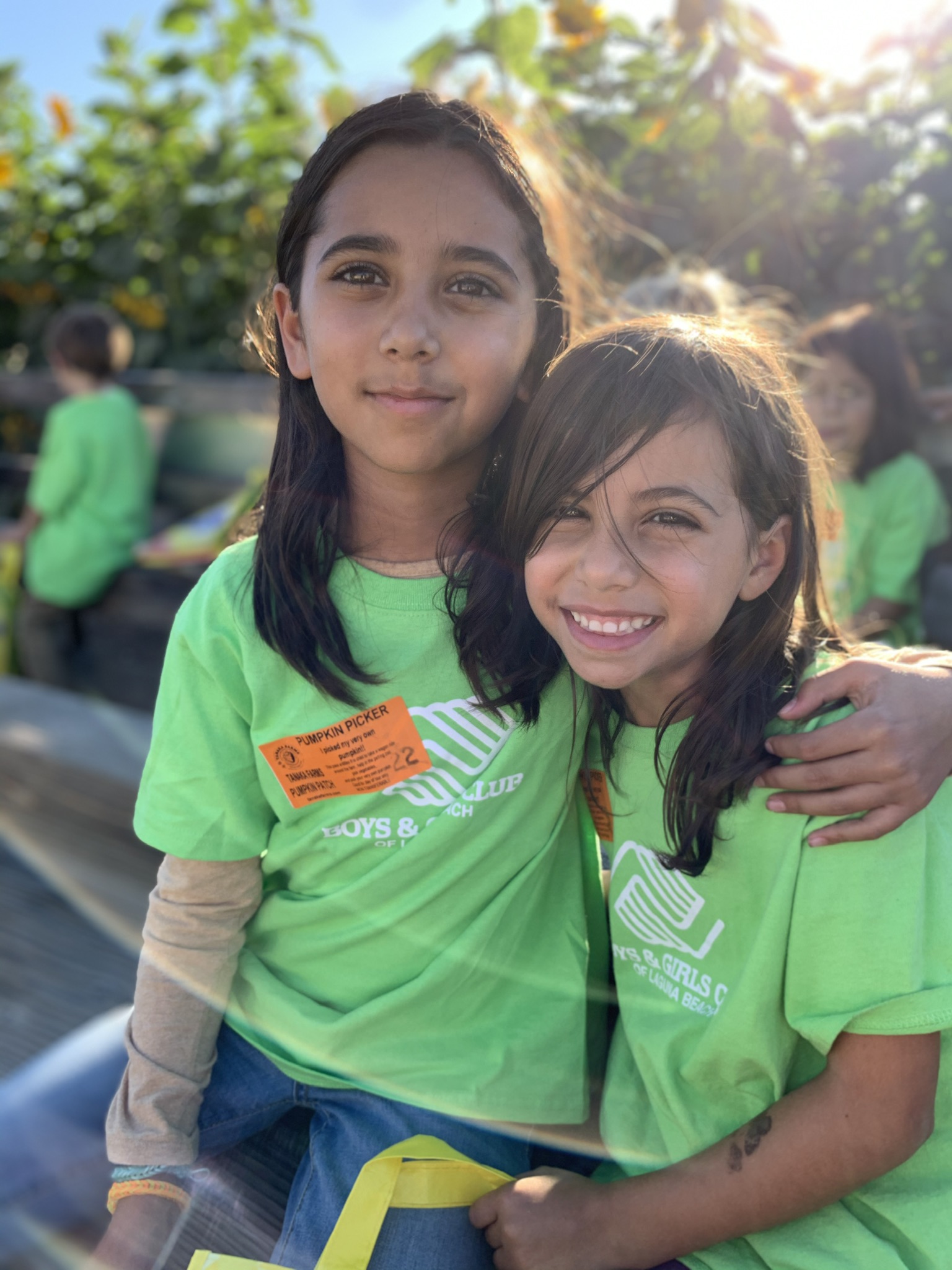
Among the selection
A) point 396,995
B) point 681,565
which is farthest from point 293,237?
point 396,995

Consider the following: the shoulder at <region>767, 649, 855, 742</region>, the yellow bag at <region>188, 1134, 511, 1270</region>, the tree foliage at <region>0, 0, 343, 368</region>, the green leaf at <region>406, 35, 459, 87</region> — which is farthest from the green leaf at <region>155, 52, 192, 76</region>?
the yellow bag at <region>188, 1134, 511, 1270</region>

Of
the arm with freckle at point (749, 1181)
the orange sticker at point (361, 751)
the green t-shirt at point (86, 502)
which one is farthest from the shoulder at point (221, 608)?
the green t-shirt at point (86, 502)

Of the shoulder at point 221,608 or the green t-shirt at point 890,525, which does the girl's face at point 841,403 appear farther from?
the shoulder at point 221,608

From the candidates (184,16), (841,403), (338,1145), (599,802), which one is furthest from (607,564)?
(184,16)

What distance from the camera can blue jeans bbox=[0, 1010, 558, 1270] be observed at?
3.75 ft

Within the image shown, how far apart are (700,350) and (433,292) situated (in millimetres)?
300

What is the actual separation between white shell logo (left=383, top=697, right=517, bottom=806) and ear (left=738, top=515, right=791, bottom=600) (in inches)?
12.4

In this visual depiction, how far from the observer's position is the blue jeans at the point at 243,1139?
3.75 ft

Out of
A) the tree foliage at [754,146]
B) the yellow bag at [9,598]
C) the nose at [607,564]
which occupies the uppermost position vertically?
the tree foliage at [754,146]

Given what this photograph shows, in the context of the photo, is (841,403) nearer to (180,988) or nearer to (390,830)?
(390,830)

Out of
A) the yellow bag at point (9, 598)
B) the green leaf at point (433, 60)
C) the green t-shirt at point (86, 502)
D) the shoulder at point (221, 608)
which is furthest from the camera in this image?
the yellow bag at point (9, 598)

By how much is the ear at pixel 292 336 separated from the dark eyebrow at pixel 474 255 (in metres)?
0.22

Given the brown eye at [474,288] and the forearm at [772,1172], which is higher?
the brown eye at [474,288]

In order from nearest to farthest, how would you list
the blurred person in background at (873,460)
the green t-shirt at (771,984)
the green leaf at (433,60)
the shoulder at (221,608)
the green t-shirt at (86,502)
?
the green t-shirt at (771,984)
the shoulder at (221,608)
the blurred person in background at (873,460)
the green leaf at (433,60)
the green t-shirt at (86,502)
